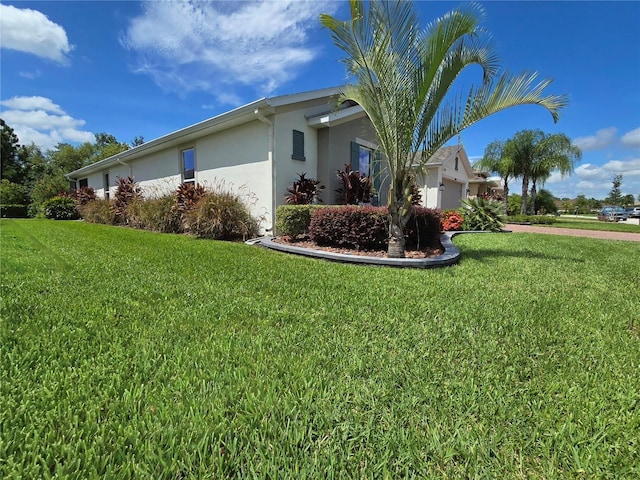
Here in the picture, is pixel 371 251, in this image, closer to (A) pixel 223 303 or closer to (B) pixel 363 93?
(B) pixel 363 93

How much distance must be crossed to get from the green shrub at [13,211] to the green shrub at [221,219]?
23.7 metres

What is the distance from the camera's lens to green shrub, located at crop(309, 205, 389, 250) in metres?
6.62

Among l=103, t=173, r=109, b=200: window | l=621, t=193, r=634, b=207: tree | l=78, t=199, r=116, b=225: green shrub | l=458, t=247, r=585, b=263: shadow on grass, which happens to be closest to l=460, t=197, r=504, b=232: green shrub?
l=458, t=247, r=585, b=263: shadow on grass

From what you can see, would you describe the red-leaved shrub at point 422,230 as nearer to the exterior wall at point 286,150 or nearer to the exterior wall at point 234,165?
the exterior wall at point 286,150

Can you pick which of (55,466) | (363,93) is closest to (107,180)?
(363,93)

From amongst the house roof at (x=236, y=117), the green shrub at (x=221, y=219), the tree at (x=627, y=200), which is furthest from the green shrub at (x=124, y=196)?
the tree at (x=627, y=200)

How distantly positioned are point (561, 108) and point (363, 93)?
3.45 m

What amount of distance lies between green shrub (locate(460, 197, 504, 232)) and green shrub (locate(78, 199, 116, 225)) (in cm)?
1662

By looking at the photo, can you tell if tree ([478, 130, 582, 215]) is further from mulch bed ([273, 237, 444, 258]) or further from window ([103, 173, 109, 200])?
window ([103, 173, 109, 200])

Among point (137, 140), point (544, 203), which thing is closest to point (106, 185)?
point (544, 203)

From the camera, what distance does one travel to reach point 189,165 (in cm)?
1199

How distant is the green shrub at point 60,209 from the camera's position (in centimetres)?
1888

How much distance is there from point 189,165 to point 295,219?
6.94 m

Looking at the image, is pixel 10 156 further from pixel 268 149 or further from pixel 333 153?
pixel 333 153
